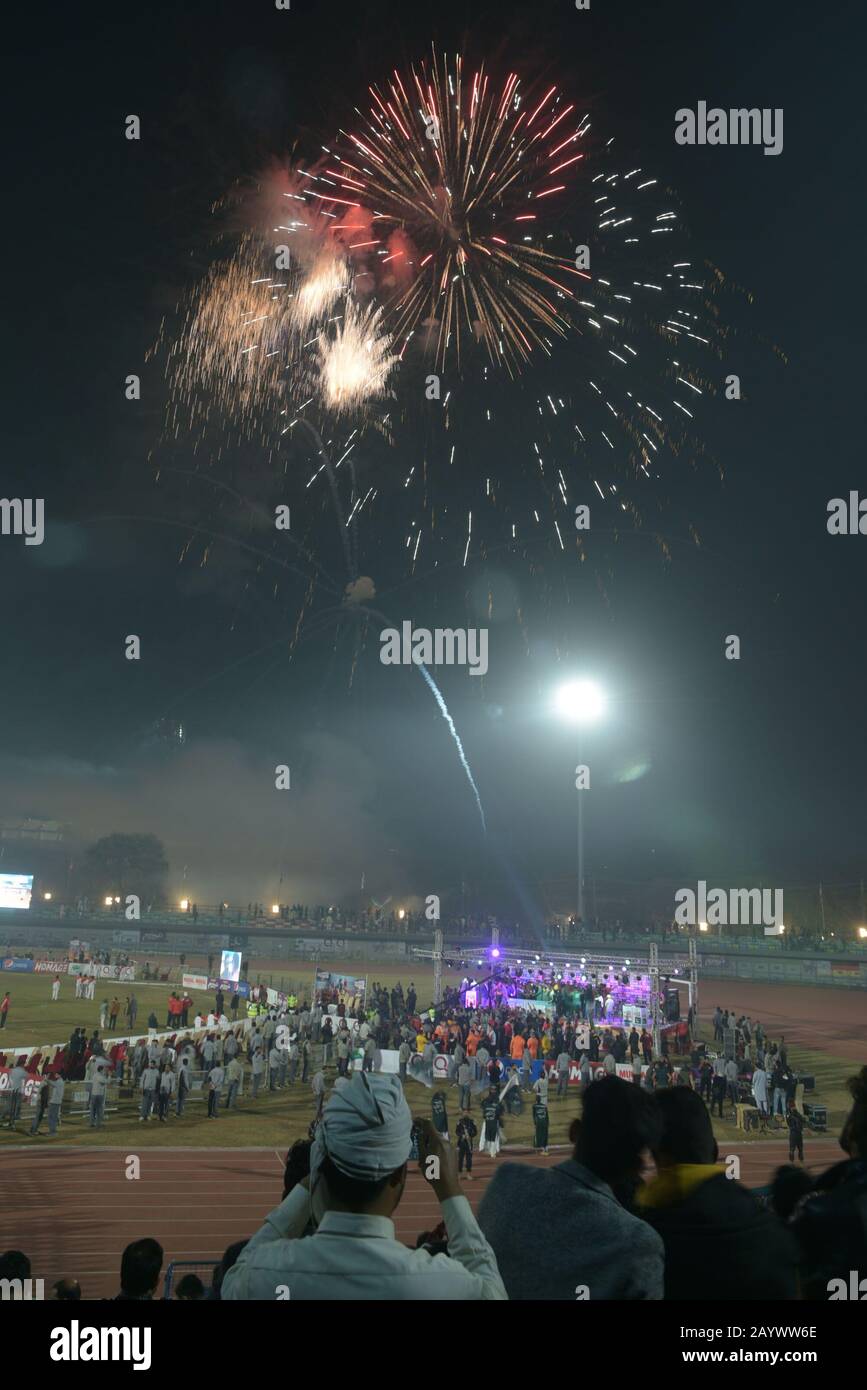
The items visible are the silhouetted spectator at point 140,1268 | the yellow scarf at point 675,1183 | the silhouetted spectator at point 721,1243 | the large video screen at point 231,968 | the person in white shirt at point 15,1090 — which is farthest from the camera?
the large video screen at point 231,968

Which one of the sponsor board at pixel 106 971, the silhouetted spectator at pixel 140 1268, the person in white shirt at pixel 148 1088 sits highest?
the silhouetted spectator at pixel 140 1268

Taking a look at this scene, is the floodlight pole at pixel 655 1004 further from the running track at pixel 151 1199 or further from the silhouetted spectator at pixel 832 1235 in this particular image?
the silhouetted spectator at pixel 832 1235

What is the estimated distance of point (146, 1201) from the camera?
527 inches

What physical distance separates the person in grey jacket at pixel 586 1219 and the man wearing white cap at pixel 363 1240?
30 centimetres

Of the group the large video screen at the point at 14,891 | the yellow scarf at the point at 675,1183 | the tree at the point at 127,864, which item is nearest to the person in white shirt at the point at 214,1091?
the yellow scarf at the point at 675,1183

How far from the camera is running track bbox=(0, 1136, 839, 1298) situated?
439 inches

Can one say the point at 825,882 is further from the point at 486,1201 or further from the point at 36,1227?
the point at 486,1201

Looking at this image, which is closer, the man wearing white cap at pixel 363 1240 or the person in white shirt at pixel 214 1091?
the man wearing white cap at pixel 363 1240

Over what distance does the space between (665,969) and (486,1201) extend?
92.8 feet

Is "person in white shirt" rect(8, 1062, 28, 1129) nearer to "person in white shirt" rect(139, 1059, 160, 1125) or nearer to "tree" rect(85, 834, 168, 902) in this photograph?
"person in white shirt" rect(139, 1059, 160, 1125)

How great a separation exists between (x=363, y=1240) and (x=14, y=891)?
215ft

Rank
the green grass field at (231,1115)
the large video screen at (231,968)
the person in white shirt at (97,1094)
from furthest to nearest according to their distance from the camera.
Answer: the large video screen at (231,968), the person in white shirt at (97,1094), the green grass field at (231,1115)

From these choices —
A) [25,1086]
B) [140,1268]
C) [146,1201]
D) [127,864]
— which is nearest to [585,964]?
[25,1086]

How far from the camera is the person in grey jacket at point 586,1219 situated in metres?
2.39
